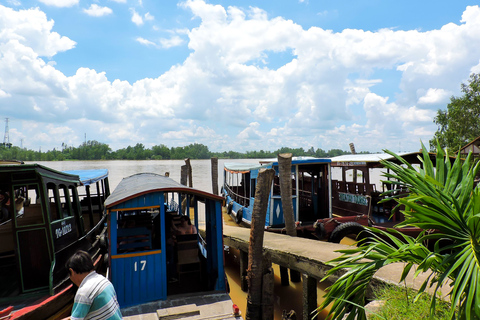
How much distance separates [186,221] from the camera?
869cm

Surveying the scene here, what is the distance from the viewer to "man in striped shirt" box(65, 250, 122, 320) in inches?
108

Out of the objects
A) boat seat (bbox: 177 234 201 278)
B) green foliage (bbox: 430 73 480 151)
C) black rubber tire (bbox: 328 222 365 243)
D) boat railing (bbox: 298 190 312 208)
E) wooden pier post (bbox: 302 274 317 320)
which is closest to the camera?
wooden pier post (bbox: 302 274 317 320)

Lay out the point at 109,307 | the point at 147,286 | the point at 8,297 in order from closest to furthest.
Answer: the point at 109,307
the point at 8,297
the point at 147,286

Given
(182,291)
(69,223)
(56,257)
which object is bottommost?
(182,291)

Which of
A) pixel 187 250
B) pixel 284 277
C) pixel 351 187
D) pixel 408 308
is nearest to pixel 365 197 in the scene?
pixel 351 187

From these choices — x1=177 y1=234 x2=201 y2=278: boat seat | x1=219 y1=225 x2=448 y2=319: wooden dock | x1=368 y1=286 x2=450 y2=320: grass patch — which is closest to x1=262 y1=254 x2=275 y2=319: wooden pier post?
x1=219 y1=225 x2=448 y2=319: wooden dock

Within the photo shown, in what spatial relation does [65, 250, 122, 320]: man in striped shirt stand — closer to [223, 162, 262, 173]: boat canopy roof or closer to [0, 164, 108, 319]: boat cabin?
[0, 164, 108, 319]: boat cabin

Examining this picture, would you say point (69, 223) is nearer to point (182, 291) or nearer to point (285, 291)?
point (182, 291)

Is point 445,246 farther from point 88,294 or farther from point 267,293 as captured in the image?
point 267,293

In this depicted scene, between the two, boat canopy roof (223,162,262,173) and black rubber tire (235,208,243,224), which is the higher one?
boat canopy roof (223,162,262,173)

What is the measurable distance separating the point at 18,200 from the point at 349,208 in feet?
40.1

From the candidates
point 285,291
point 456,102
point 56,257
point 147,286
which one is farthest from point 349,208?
point 456,102

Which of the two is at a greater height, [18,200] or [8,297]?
[18,200]

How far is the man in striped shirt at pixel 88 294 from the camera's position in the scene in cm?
275
